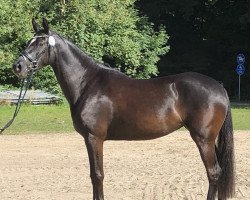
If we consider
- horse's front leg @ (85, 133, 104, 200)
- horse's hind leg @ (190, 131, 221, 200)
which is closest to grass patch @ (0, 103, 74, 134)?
horse's front leg @ (85, 133, 104, 200)

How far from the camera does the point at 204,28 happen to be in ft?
114

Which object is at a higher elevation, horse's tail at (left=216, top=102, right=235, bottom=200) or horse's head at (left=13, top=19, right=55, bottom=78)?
horse's head at (left=13, top=19, right=55, bottom=78)

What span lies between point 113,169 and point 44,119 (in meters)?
8.48

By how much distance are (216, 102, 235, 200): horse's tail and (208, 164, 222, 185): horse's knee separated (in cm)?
25

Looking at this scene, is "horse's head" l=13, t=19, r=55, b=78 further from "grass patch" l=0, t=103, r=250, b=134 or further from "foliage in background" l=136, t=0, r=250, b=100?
"foliage in background" l=136, t=0, r=250, b=100

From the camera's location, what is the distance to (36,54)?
6.06 meters

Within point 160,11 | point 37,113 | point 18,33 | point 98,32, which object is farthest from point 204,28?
point 37,113

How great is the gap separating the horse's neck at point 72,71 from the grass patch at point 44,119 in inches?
357

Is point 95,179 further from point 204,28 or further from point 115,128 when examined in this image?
point 204,28

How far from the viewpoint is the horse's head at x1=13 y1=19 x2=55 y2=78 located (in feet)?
19.7

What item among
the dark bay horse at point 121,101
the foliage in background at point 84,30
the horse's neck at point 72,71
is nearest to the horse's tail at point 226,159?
the dark bay horse at point 121,101

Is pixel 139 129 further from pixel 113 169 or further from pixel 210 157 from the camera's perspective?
pixel 113 169

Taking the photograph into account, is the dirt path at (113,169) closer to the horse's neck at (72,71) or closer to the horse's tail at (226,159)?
the horse's tail at (226,159)

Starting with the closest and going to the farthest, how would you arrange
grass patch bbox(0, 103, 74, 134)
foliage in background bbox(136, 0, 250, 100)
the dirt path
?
the dirt path
grass patch bbox(0, 103, 74, 134)
foliage in background bbox(136, 0, 250, 100)
